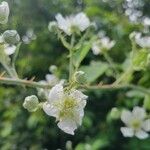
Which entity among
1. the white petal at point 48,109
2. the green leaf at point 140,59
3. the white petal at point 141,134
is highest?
the white petal at point 48,109

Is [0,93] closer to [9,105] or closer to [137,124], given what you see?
[9,105]

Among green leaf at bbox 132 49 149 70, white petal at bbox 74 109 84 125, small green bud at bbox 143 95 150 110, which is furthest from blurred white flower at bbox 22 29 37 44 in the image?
white petal at bbox 74 109 84 125

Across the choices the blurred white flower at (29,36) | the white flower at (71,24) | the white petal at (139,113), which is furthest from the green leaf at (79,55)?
the blurred white flower at (29,36)

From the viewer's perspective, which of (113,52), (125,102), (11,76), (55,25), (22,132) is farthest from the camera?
(22,132)

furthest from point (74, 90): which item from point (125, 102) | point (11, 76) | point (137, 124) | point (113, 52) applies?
point (113, 52)

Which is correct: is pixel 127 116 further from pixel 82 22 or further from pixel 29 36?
pixel 29 36

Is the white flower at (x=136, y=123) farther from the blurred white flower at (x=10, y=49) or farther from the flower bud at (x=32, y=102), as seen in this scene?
the flower bud at (x=32, y=102)

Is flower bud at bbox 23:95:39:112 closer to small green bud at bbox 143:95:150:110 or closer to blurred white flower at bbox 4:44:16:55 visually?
blurred white flower at bbox 4:44:16:55
